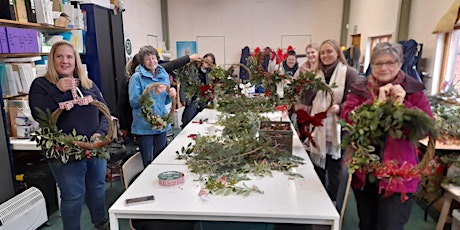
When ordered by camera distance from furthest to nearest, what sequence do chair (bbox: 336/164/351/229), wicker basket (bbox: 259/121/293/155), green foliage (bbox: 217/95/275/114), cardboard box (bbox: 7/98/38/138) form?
green foliage (bbox: 217/95/275/114), cardboard box (bbox: 7/98/38/138), wicker basket (bbox: 259/121/293/155), chair (bbox: 336/164/351/229)

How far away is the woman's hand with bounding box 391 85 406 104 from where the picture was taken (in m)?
1.54

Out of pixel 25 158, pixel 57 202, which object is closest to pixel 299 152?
pixel 57 202

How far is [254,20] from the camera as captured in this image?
8570 mm

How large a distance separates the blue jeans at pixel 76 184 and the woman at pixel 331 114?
1728 mm

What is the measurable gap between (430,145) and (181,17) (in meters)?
8.06

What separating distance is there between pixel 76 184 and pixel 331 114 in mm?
2021

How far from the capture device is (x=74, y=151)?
1.98 metres

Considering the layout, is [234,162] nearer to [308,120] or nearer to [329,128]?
[308,120]

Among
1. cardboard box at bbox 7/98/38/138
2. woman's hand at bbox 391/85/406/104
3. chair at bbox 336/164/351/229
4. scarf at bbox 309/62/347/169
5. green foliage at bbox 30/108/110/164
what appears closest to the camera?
woman's hand at bbox 391/85/406/104

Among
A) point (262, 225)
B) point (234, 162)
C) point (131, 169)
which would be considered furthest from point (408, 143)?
point (131, 169)

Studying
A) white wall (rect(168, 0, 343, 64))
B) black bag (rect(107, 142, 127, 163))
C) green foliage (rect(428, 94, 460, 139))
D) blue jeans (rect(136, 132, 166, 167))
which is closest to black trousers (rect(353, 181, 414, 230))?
green foliage (rect(428, 94, 460, 139))

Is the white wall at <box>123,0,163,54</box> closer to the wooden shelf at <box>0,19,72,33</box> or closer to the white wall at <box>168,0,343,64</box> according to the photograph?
the white wall at <box>168,0,343,64</box>

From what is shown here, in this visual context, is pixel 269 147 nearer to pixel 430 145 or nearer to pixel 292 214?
pixel 292 214

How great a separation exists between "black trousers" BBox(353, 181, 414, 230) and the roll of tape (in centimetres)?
108
